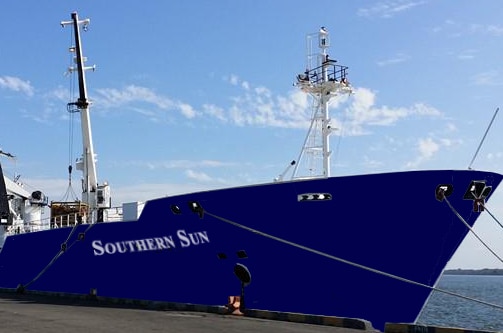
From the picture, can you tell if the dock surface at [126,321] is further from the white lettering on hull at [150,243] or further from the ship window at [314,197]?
the ship window at [314,197]

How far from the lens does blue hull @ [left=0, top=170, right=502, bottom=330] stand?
39.5 ft

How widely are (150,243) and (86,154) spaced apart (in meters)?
7.62

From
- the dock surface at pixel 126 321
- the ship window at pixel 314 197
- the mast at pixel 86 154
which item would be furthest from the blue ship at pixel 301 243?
the mast at pixel 86 154

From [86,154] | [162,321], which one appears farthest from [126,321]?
[86,154]

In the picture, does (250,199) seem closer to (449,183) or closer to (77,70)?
(449,183)

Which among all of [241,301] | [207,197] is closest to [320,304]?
[241,301]

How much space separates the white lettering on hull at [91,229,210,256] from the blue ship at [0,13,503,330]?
1.1 inches

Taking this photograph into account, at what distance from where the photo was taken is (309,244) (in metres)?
12.8

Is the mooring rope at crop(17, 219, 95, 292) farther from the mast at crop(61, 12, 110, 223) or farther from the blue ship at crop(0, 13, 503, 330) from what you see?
the mast at crop(61, 12, 110, 223)

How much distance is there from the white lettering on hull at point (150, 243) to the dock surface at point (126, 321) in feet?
5.31

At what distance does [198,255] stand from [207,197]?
142 centimetres

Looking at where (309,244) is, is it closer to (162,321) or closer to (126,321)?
(162,321)

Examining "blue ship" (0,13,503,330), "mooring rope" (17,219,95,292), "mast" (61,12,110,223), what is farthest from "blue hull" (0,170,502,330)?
"mast" (61,12,110,223)

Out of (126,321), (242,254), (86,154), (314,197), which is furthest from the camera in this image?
(86,154)
